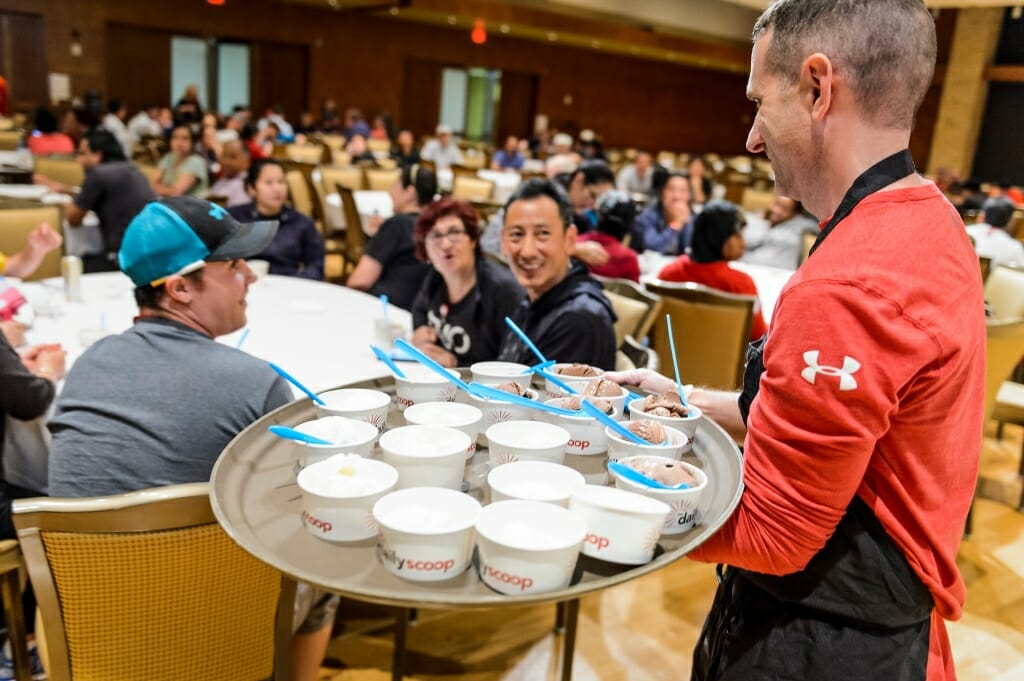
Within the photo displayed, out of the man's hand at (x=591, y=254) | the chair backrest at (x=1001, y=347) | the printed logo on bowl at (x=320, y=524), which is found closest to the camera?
the printed logo on bowl at (x=320, y=524)

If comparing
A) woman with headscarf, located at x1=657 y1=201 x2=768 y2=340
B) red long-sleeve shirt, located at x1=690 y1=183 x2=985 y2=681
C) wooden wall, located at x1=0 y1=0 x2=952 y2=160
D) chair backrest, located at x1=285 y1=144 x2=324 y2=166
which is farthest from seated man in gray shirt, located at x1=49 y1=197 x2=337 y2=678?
wooden wall, located at x1=0 y1=0 x2=952 y2=160

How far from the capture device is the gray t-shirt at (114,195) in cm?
478

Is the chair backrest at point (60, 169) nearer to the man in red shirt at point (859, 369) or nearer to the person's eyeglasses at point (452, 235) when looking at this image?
the person's eyeglasses at point (452, 235)

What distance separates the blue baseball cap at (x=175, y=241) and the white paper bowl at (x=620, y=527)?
47.7 inches

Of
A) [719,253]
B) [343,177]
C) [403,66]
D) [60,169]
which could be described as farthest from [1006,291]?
[403,66]

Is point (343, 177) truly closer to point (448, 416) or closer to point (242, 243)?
point (242, 243)

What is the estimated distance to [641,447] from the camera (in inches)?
41.8

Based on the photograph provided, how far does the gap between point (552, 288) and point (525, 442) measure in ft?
4.07

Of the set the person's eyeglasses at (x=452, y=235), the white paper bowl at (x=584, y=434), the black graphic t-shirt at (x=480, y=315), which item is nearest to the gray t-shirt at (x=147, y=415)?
the white paper bowl at (x=584, y=434)

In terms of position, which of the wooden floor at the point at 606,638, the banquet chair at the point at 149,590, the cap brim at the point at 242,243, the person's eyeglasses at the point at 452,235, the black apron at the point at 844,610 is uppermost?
the cap brim at the point at 242,243

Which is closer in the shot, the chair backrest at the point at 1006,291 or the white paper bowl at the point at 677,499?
the white paper bowl at the point at 677,499

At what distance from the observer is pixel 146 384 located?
1.51 meters

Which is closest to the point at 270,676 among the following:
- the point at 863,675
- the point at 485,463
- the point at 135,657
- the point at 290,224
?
the point at 135,657

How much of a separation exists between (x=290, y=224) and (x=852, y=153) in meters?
3.78
